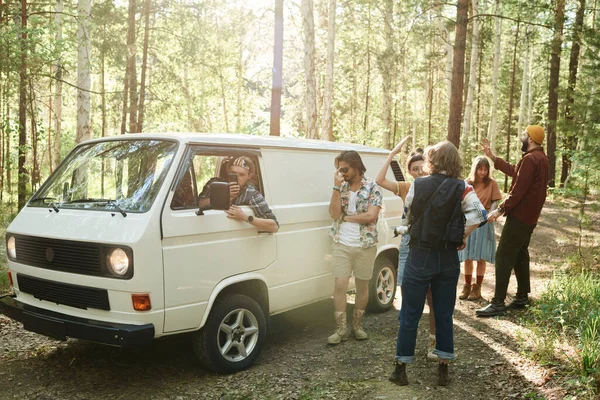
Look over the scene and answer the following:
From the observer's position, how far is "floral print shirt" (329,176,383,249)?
18.9 feet

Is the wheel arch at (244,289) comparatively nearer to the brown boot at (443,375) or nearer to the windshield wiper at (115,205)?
the windshield wiper at (115,205)

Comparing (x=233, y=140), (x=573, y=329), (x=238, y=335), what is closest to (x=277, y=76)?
(x=233, y=140)

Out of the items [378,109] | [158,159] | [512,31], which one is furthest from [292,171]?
[512,31]

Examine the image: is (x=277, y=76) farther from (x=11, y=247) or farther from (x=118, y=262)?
(x=118, y=262)

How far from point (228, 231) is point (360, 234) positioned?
1.61 meters

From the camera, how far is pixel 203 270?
15.4 ft

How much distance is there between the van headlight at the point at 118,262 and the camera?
420 cm

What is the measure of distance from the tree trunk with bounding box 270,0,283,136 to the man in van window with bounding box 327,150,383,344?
1008cm

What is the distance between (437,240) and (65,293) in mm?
3268

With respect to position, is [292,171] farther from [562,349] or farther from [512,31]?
[512,31]

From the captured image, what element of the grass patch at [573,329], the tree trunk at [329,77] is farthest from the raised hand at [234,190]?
the tree trunk at [329,77]

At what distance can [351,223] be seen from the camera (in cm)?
582

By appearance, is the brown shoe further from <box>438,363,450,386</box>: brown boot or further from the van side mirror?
the van side mirror

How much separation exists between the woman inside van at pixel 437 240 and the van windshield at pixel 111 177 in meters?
2.32
